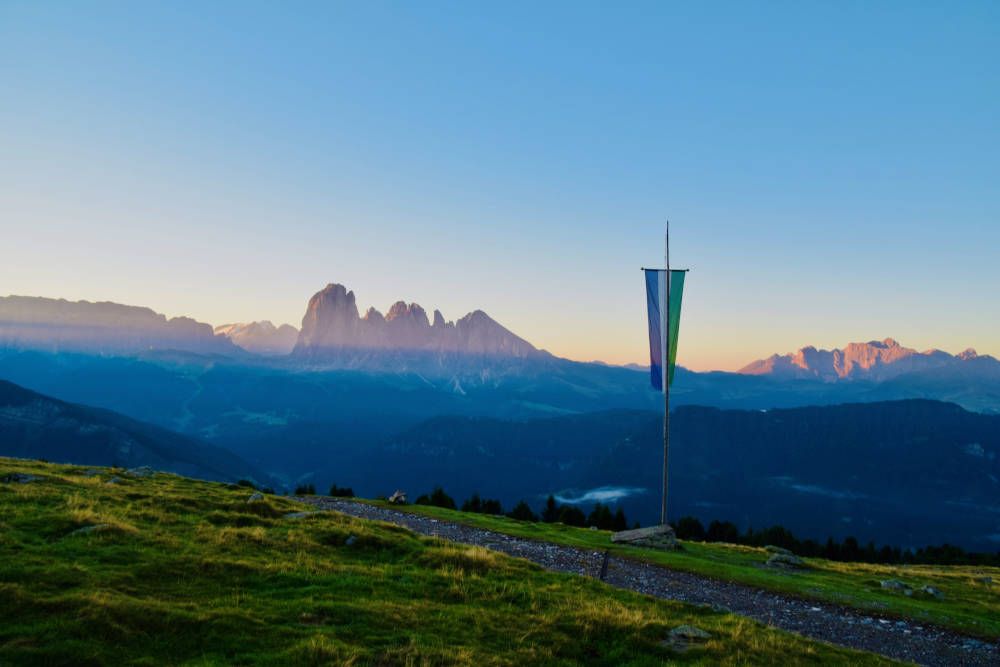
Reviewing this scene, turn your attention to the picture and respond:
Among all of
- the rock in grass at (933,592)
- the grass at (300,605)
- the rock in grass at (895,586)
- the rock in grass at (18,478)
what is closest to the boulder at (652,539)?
the rock in grass at (895,586)

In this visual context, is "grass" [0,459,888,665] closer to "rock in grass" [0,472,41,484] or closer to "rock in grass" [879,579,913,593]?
"rock in grass" [0,472,41,484]

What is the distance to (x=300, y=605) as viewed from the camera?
1527cm

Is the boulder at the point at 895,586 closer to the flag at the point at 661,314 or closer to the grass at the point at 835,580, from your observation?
the grass at the point at 835,580

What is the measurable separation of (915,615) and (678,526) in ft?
243

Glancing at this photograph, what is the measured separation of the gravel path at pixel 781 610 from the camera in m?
18.2

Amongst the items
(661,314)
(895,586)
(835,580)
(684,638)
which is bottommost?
(835,580)

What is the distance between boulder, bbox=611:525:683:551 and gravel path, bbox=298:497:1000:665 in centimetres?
505

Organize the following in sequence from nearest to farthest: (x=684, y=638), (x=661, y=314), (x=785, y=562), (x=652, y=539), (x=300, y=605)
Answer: (x=684, y=638) → (x=300, y=605) → (x=785, y=562) → (x=652, y=539) → (x=661, y=314)

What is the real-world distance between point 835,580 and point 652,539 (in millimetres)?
9399

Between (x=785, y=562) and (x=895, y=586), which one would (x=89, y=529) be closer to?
(x=785, y=562)

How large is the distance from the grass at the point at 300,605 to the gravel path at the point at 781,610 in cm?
339

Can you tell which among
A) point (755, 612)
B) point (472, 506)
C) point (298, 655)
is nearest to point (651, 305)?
point (755, 612)

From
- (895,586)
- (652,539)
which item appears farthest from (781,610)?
(652,539)

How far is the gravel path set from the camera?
59.9 ft
